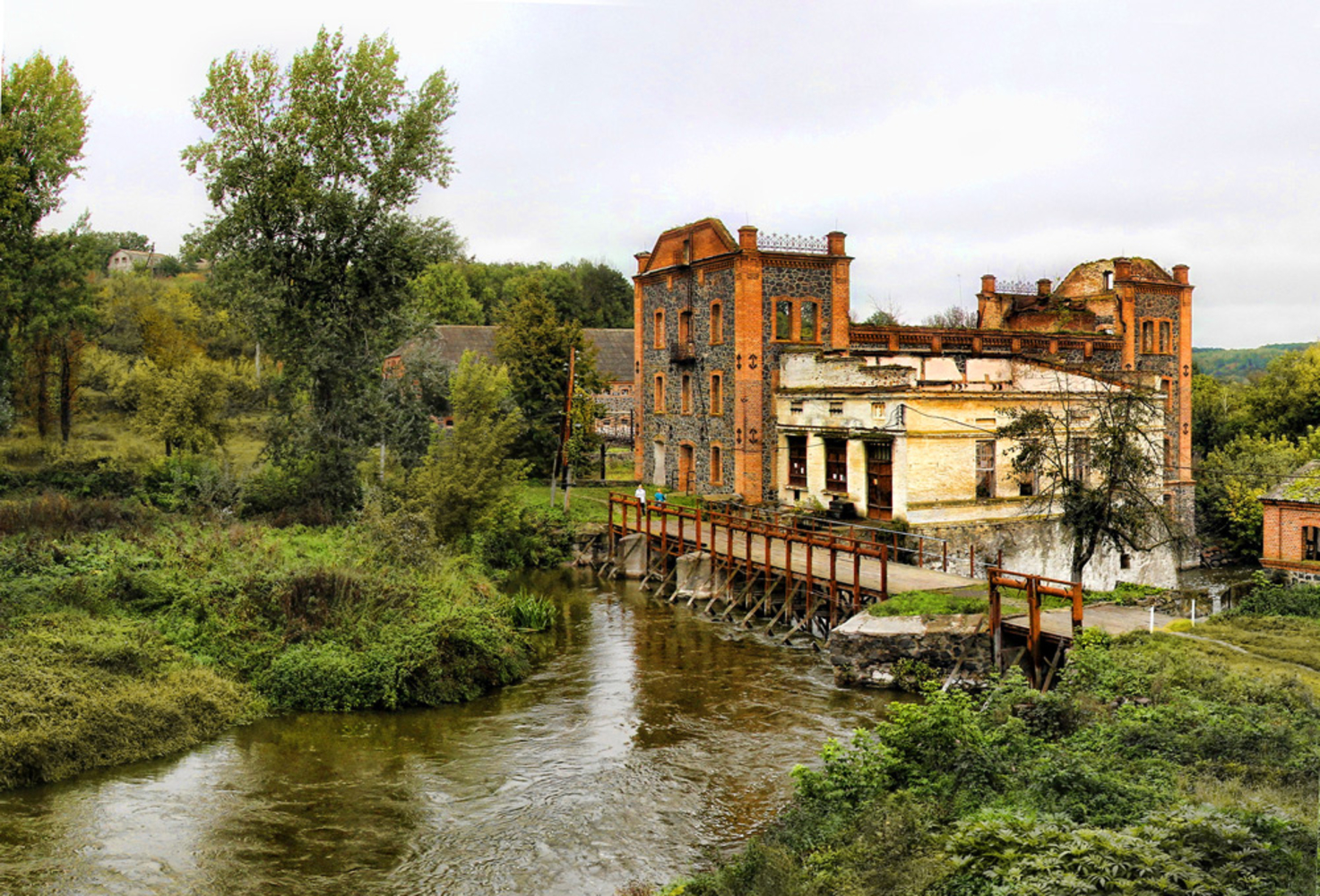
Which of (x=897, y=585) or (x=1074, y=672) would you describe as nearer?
(x=1074, y=672)

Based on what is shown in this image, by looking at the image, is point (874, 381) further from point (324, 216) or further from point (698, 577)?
point (324, 216)

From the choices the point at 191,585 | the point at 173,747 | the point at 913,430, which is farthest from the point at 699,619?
the point at 173,747

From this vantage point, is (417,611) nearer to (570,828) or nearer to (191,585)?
(191,585)

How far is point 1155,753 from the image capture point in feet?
28.5

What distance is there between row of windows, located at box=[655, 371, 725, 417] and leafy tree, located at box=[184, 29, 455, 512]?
896cm

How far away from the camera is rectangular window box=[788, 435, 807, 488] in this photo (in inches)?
1037

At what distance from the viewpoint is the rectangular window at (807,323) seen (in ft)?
94.2

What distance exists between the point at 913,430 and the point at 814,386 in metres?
5.17

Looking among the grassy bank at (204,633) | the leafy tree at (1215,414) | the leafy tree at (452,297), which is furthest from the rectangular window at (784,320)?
the leafy tree at (452,297)

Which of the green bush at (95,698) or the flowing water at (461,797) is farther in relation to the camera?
the green bush at (95,698)

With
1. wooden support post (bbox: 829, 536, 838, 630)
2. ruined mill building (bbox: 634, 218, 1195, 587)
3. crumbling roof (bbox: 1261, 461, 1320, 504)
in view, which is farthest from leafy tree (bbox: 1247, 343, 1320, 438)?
wooden support post (bbox: 829, 536, 838, 630)

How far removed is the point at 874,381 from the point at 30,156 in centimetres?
1932

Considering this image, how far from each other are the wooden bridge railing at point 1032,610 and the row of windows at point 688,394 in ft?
50.1

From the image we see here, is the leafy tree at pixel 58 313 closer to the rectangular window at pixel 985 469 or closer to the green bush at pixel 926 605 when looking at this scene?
the green bush at pixel 926 605
